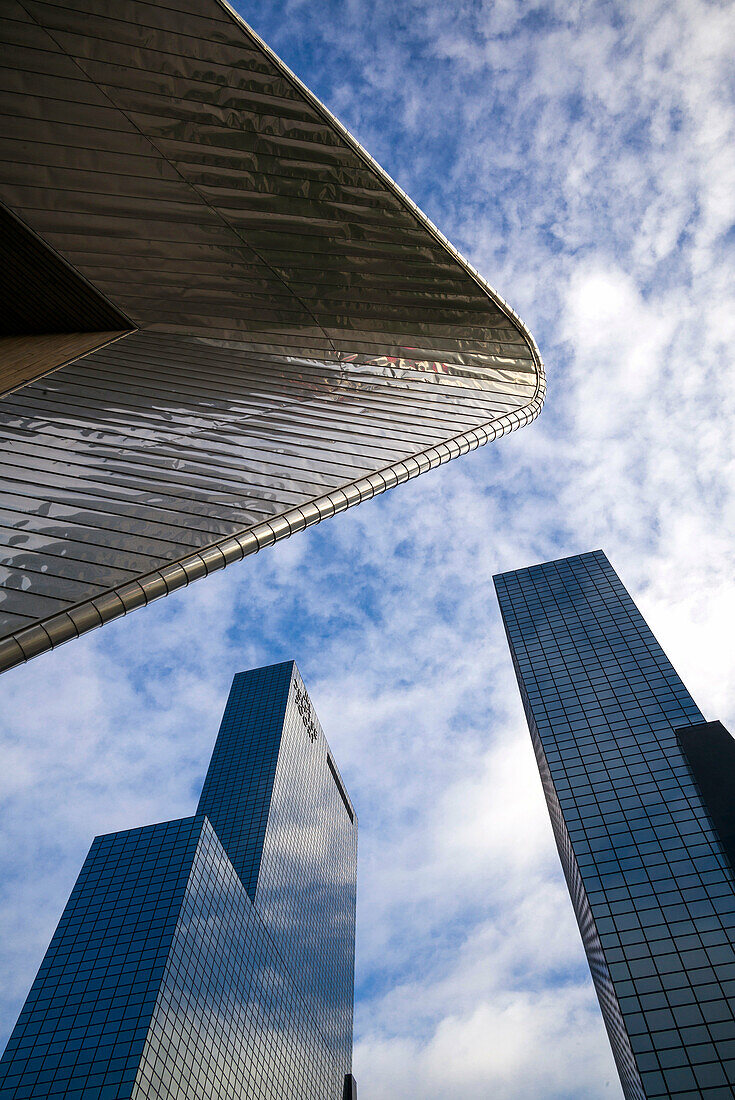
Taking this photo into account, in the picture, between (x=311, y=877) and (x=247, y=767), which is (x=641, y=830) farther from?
(x=311, y=877)

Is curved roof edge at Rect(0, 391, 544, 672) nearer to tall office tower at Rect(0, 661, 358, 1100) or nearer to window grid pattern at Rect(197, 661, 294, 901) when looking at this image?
tall office tower at Rect(0, 661, 358, 1100)

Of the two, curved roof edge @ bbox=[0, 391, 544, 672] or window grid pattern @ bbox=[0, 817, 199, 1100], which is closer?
curved roof edge @ bbox=[0, 391, 544, 672]

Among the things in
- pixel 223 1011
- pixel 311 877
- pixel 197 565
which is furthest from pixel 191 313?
pixel 311 877

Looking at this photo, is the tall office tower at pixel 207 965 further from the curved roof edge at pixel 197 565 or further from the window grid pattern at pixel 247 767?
the curved roof edge at pixel 197 565

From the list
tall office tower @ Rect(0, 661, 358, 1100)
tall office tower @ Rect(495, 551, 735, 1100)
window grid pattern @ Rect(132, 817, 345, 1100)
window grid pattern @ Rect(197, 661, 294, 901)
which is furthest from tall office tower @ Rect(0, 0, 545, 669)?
window grid pattern @ Rect(197, 661, 294, 901)

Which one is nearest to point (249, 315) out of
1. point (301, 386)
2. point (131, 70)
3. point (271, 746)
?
point (301, 386)

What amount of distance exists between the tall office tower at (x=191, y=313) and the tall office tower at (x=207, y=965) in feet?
172

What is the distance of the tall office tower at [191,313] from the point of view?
14258 millimetres

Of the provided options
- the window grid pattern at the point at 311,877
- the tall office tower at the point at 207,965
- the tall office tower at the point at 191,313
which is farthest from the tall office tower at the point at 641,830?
the window grid pattern at the point at 311,877

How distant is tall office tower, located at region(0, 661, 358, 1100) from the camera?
54.0 metres

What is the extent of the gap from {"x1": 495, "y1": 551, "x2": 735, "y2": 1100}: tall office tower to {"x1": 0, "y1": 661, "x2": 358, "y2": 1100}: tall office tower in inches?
1337

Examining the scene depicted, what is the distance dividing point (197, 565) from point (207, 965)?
216 ft

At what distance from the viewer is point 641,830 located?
51000mm

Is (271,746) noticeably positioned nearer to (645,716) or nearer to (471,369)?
(645,716)
